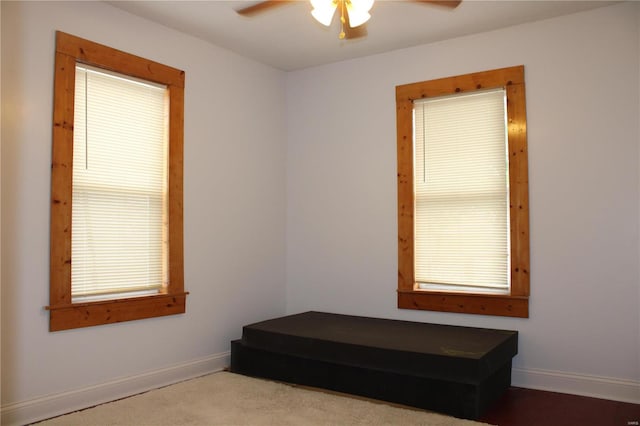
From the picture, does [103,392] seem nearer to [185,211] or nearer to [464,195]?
[185,211]

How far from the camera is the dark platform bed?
3328 mm

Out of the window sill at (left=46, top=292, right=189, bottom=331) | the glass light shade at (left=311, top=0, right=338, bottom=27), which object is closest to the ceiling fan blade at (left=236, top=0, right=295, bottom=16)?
the glass light shade at (left=311, top=0, right=338, bottom=27)

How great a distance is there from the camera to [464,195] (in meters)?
4.39

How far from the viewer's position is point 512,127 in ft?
13.6

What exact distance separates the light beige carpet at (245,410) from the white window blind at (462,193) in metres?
1.37

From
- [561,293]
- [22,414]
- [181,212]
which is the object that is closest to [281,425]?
[22,414]

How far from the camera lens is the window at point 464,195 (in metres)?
4.12

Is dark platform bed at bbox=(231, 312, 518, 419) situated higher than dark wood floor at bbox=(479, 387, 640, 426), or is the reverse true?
dark platform bed at bbox=(231, 312, 518, 419)

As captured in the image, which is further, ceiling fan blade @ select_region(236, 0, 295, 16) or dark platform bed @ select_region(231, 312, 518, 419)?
dark platform bed @ select_region(231, 312, 518, 419)

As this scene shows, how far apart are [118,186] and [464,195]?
2.68 metres

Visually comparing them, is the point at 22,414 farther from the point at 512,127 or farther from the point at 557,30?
the point at 557,30

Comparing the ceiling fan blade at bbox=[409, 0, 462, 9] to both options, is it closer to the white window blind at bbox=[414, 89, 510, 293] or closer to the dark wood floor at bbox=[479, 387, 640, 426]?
the white window blind at bbox=[414, 89, 510, 293]

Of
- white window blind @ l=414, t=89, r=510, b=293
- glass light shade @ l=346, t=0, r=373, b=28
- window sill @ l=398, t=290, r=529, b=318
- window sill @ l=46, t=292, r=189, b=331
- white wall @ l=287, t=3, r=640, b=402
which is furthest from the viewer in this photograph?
white window blind @ l=414, t=89, r=510, b=293

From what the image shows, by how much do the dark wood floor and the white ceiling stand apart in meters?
2.76
